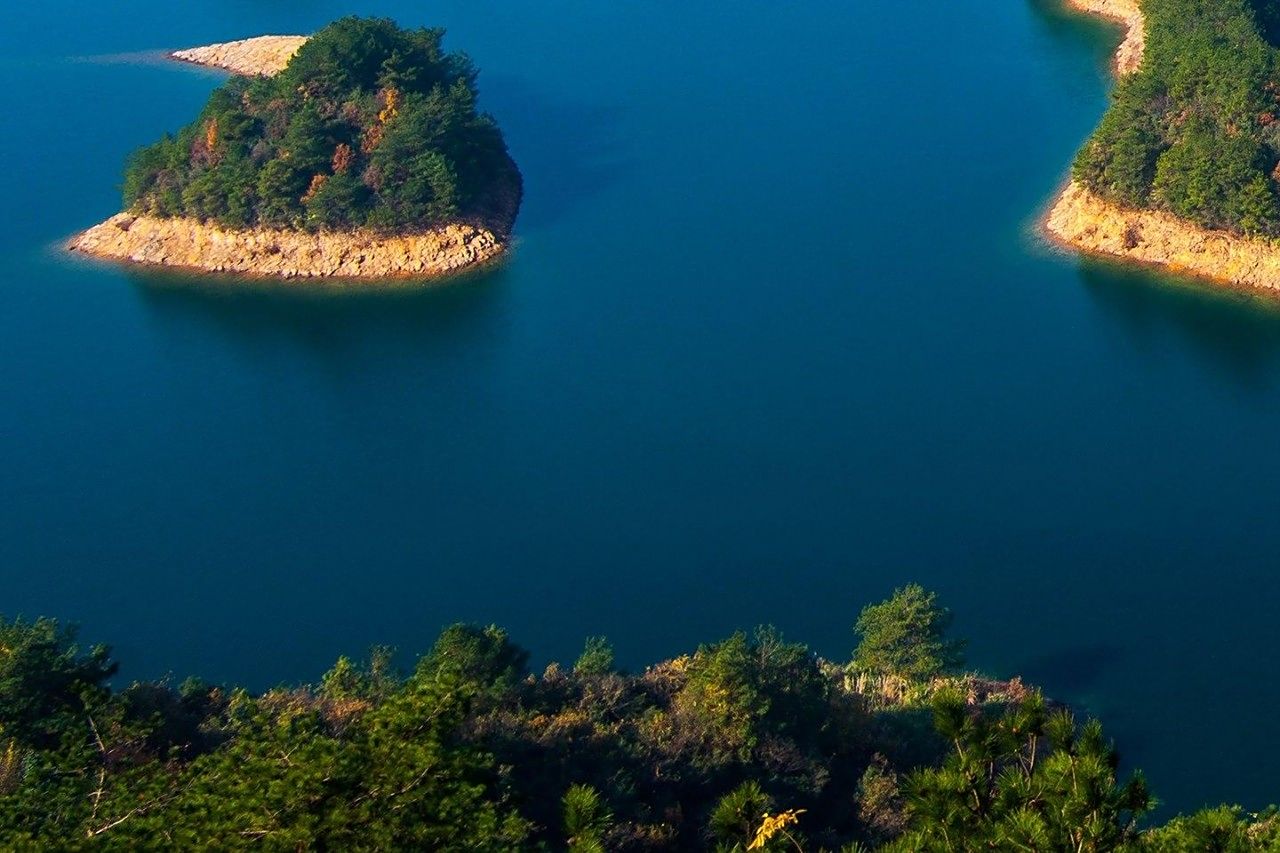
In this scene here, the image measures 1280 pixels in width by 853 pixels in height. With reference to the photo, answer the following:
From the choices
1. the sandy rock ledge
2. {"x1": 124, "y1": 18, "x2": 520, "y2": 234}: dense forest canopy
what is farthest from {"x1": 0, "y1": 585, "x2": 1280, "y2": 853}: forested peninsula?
the sandy rock ledge

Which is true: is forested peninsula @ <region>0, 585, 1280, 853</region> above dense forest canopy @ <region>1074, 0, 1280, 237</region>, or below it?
below

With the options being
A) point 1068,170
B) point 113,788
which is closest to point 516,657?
point 113,788

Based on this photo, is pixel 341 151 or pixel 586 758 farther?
pixel 341 151

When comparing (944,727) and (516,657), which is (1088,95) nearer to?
(516,657)

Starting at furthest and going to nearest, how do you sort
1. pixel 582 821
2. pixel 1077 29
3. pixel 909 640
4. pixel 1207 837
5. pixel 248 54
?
pixel 248 54
pixel 1077 29
pixel 909 640
pixel 582 821
pixel 1207 837

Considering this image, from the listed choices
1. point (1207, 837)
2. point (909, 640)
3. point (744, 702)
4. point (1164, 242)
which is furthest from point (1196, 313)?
point (1207, 837)

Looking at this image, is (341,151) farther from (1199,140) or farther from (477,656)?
(477,656)

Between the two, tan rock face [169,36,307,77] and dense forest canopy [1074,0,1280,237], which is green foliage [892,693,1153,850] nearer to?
dense forest canopy [1074,0,1280,237]
